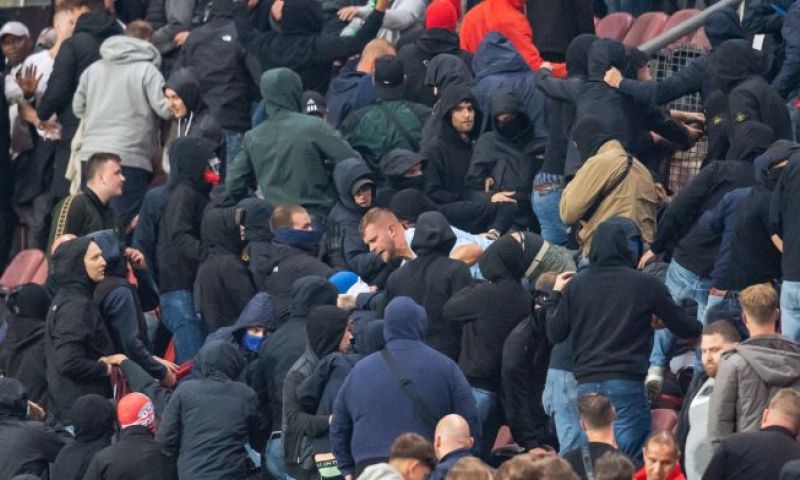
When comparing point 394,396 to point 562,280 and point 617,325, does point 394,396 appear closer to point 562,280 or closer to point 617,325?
point 617,325

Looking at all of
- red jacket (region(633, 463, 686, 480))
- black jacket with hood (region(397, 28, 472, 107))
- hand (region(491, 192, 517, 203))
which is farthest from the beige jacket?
black jacket with hood (region(397, 28, 472, 107))

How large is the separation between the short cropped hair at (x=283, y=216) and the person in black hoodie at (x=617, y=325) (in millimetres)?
3260

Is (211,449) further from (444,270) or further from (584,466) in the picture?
(584,466)

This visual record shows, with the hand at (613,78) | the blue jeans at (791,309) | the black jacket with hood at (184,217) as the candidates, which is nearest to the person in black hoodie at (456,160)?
the hand at (613,78)

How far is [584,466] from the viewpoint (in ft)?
41.3

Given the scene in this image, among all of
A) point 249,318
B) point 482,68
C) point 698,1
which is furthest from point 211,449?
point 698,1

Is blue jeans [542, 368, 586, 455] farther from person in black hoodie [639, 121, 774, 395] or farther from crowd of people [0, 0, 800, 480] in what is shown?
person in black hoodie [639, 121, 774, 395]

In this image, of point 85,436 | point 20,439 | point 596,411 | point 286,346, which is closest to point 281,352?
point 286,346

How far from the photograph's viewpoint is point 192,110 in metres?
18.9

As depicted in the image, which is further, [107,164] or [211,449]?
[107,164]

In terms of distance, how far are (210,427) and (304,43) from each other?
18.4ft


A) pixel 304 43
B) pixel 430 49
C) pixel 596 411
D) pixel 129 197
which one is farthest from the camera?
pixel 304 43

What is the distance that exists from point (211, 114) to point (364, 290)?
3.73 meters

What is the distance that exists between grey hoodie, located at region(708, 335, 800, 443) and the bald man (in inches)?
51.5
